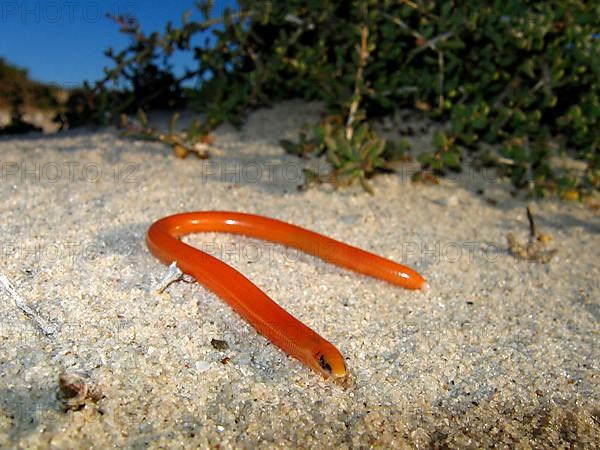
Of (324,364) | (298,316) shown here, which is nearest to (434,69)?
(298,316)

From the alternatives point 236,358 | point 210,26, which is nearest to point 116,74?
point 210,26

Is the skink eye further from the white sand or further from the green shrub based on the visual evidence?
the green shrub

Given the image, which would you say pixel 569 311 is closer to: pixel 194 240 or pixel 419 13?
pixel 194 240

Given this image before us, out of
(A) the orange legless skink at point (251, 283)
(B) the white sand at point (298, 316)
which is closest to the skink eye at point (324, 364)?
(A) the orange legless skink at point (251, 283)

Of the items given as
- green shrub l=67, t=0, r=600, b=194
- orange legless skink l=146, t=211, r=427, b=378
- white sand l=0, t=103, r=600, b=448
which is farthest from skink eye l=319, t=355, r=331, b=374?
green shrub l=67, t=0, r=600, b=194

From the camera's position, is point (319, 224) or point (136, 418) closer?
point (136, 418)

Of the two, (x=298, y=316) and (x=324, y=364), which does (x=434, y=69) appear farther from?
(x=324, y=364)
